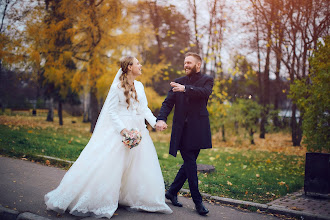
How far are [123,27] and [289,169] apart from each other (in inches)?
452

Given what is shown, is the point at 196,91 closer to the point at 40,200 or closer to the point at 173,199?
the point at 173,199

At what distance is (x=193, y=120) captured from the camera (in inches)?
178

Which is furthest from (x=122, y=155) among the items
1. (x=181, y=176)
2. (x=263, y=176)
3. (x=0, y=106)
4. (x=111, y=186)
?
(x=0, y=106)

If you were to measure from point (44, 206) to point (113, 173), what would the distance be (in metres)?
1.11

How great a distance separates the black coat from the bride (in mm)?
454

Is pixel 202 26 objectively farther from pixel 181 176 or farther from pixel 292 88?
pixel 181 176

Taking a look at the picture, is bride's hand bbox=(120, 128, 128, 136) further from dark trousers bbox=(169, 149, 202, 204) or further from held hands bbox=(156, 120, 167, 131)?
dark trousers bbox=(169, 149, 202, 204)

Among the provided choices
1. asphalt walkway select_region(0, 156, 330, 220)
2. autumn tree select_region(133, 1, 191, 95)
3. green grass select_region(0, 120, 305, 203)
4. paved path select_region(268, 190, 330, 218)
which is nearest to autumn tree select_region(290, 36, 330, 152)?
green grass select_region(0, 120, 305, 203)

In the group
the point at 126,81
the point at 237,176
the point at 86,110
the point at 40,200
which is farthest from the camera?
the point at 86,110

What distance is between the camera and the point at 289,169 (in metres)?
9.22

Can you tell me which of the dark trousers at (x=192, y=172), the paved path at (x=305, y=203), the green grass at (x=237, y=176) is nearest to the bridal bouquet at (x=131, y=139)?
the dark trousers at (x=192, y=172)

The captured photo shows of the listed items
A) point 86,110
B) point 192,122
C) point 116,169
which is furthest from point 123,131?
point 86,110

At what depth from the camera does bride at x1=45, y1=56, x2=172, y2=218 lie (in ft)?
13.0

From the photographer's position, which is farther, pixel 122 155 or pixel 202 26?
pixel 202 26
